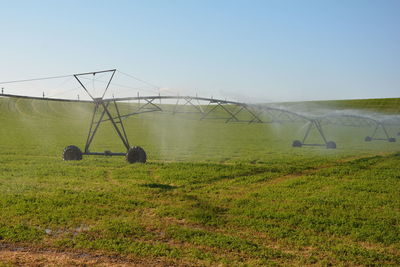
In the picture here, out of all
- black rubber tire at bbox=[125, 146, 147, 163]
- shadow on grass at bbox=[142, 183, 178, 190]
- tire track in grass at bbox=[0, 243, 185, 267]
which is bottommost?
tire track in grass at bbox=[0, 243, 185, 267]

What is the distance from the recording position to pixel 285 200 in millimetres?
13578

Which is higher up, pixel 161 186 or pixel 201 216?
pixel 161 186

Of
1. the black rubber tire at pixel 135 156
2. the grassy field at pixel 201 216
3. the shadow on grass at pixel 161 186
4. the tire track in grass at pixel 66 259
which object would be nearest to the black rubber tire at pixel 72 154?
the black rubber tire at pixel 135 156

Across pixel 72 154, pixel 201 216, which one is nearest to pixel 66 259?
pixel 201 216

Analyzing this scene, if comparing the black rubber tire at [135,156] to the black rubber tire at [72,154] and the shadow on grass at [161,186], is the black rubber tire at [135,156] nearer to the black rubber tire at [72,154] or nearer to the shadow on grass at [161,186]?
the black rubber tire at [72,154]

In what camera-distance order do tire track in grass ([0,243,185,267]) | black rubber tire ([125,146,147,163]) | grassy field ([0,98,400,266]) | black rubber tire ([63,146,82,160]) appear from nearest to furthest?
1. tire track in grass ([0,243,185,267])
2. grassy field ([0,98,400,266])
3. black rubber tire ([125,146,147,163])
4. black rubber tire ([63,146,82,160])

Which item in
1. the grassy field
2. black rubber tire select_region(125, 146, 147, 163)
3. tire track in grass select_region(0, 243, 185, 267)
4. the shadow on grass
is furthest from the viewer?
black rubber tire select_region(125, 146, 147, 163)

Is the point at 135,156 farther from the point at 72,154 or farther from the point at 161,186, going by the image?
the point at 161,186

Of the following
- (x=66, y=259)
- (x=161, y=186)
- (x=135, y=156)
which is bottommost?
(x=66, y=259)

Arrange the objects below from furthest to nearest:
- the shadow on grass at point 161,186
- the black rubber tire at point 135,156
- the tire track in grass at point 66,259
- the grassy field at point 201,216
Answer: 1. the black rubber tire at point 135,156
2. the shadow on grass at point 161,186
3. the grassy field at point 201,216
4. the tire track in grass at point 66,259

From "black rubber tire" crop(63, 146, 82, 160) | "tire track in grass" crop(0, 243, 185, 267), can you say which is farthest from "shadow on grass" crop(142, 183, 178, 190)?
"black rubber tire" crop(63, 146, 82, 160)

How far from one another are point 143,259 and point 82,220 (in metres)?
3.52

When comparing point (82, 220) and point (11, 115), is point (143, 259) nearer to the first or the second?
point (82, 220)

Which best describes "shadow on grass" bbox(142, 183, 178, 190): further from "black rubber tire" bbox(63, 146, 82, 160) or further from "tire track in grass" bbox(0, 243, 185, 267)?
"black rubber tire" bbox(63, 146, 82, 160)
